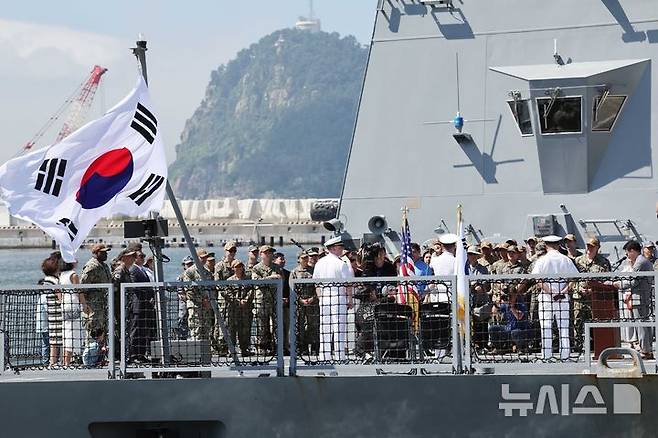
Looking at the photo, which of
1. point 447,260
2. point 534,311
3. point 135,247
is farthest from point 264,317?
point 447,260

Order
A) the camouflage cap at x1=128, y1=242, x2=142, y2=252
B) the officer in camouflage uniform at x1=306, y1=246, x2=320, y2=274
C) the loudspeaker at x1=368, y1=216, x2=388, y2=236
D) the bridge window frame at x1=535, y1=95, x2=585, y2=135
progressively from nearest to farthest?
the camouflage cap at x1=128, y1=242, x2=142, y2=252, the officer in camouflage uniform at x1=306, y1=246, x2=320, y2=274, the bridge window frame at x1=535, y1=95, x2=585, y2=135, the loudspeaker at x1=368, y1=216, x2=388, y2=236

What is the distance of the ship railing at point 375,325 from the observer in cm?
1132

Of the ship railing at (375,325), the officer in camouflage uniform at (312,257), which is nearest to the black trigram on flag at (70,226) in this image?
the ship railing at (375,325)

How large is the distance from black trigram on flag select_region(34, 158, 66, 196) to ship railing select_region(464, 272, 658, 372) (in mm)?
3358

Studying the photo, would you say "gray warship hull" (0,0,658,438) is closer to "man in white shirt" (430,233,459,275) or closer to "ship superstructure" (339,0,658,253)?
"ship superstructure" (339,0,658,253)

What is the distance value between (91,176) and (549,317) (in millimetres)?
3869

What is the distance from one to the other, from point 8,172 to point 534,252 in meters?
7.11

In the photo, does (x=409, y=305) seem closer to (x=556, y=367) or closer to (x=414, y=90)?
(x=556, y=367)

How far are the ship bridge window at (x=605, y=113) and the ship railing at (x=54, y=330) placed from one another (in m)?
8.07

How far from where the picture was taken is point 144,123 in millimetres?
11250

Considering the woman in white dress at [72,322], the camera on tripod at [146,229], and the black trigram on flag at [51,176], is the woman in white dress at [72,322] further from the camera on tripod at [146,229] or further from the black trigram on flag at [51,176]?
the black trigram on flag at [51,176]

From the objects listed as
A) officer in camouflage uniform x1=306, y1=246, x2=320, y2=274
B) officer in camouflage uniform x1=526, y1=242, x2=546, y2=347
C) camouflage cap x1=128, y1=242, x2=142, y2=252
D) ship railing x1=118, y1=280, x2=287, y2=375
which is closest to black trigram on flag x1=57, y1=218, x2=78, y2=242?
ship railing x1=118, y1=280, x2=287, y2=375

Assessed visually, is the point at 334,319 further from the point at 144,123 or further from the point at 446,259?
the point at 446,259

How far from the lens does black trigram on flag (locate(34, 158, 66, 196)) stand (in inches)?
428
